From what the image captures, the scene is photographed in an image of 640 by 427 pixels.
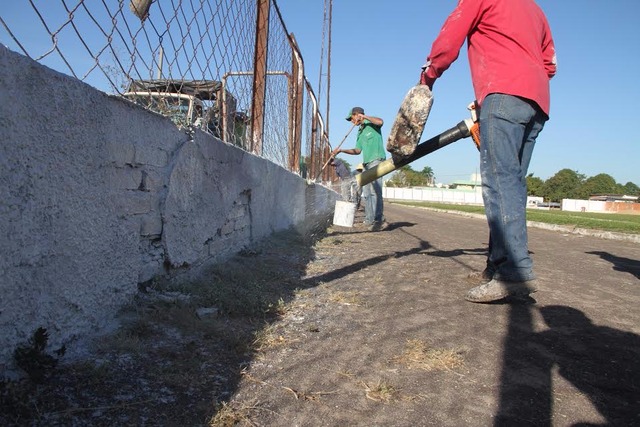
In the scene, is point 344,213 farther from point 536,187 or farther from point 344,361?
point 536,187

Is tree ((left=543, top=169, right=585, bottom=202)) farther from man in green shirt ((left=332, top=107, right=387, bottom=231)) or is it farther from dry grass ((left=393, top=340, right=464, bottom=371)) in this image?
dry grass ((left=393, top=340, right=464, bottom=371))

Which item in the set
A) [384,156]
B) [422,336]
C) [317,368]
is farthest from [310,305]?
[384,156]

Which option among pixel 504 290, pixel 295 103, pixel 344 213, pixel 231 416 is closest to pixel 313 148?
pixel 295 103

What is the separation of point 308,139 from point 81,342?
6407mm

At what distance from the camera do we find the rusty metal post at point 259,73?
397 cm

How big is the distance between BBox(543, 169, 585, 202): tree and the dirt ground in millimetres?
100304

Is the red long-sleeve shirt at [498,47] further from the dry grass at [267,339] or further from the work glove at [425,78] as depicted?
the dry grass at [267,339]

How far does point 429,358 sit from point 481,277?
64.9 inches

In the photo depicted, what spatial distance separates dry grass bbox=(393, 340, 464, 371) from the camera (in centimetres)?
180

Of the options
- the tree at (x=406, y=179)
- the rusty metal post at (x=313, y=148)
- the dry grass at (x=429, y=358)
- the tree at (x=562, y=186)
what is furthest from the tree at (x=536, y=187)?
the dry grass at (x=429, y=358)

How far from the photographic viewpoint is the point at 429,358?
6.13 ft

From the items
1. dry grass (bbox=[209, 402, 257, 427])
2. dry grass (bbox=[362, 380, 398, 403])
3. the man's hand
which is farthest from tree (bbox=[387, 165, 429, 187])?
dry grass (bbox=[209, 402, 257, 427])

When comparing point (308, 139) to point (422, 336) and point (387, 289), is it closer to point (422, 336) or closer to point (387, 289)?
point (387, 289)

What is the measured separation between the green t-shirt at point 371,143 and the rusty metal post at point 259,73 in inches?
136
